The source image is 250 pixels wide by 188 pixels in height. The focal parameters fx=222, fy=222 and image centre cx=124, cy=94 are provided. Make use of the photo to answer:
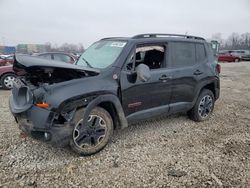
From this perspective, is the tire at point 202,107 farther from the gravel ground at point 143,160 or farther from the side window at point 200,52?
the side window at point 200,52

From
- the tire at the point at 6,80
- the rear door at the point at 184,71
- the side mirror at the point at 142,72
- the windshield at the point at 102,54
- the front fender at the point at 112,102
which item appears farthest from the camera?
the tire at the point at 6,80

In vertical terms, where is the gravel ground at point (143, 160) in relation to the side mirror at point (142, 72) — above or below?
below

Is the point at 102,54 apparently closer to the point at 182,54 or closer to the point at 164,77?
the point at 164,77

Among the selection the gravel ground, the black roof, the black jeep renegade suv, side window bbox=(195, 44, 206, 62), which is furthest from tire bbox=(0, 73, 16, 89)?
side window bbox=(195, 44, 206, 62)

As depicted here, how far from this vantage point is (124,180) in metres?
2.77

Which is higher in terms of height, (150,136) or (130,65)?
(130,65)

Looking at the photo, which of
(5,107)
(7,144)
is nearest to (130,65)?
(7,144)

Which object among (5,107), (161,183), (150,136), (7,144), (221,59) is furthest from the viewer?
(221,59)

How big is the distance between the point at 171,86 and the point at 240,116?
2315mm

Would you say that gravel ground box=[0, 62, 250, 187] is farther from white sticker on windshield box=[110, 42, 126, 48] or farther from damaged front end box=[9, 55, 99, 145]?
white sticker on windshield box=[110, 42, 126, 48]

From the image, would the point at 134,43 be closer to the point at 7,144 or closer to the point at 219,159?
the point at 219,159

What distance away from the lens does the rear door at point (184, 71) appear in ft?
13.6

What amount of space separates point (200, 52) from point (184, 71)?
773mm

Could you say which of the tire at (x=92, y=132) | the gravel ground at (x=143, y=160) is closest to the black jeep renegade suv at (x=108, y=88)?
the tire at (x=92, y=132)
